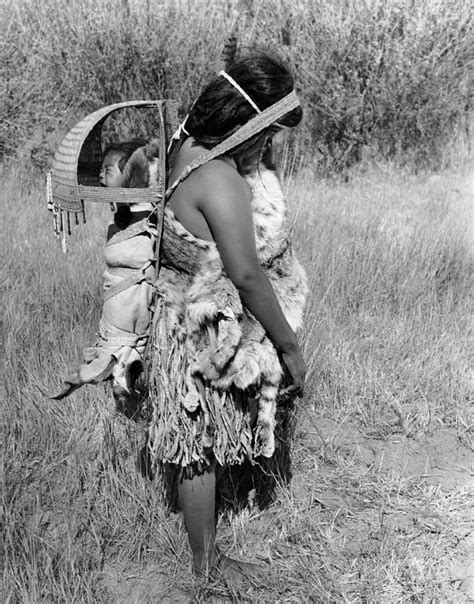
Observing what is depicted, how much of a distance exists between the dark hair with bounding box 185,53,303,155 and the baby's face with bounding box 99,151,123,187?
0.32 metres

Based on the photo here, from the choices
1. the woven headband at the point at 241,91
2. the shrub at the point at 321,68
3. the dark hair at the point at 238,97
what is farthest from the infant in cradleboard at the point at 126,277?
the shrub at the point at 321,68

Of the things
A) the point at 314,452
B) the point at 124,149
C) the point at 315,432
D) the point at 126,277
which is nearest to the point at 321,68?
the point at 315,432

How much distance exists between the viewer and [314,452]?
2957 mm

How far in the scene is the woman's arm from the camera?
5.82ft

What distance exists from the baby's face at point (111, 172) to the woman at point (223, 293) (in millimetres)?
171

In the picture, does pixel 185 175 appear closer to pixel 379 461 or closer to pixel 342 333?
pixel 379 461

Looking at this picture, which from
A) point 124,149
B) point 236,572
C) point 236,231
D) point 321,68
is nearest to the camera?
point 236,231

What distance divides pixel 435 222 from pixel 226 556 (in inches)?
138

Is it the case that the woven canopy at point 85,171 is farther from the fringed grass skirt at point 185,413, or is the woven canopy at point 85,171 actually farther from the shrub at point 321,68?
the shrub at point 321,68

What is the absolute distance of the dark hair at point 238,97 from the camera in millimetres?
1832

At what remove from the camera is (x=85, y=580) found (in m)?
2.16

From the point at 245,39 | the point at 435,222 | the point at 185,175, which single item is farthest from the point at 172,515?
the point at 245,39

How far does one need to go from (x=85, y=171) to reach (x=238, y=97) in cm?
52

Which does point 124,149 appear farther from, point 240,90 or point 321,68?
point 321,68
